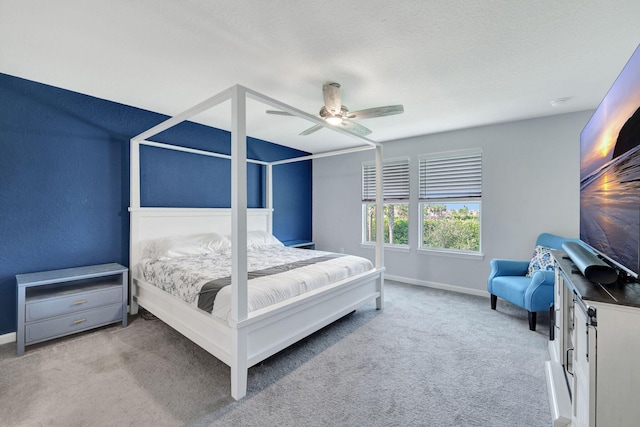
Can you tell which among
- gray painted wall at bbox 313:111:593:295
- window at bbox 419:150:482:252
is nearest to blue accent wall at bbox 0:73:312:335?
gray painted wall at bbox 313:111:593:295

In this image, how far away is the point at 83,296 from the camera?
2688 mm

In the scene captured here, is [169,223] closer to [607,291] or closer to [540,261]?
[607,291]

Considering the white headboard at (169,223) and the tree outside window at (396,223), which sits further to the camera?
the tree outside window at (396,223)

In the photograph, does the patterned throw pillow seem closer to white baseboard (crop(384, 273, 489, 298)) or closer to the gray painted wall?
the gray painted wall

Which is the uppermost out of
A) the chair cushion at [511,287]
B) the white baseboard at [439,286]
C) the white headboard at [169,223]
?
the white headboard at [169,223]

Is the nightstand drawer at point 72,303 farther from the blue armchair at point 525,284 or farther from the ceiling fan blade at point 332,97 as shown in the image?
the blue armchair at point 525,284

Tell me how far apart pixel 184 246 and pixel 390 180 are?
3.56 meters

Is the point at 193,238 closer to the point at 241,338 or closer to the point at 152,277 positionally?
the point at 152,277

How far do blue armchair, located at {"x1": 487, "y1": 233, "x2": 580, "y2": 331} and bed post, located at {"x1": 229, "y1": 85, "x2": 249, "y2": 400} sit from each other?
Answer: 9.64 feet

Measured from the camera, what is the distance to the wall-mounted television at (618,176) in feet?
3.84

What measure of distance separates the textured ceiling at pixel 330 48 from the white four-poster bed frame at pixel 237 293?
459 mm

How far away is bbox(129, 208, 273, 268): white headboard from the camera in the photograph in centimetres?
333

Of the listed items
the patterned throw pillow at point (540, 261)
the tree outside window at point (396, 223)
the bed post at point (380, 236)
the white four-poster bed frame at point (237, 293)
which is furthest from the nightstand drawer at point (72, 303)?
the patterned throw pillow at point (540, 261)

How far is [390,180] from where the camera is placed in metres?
5.08
